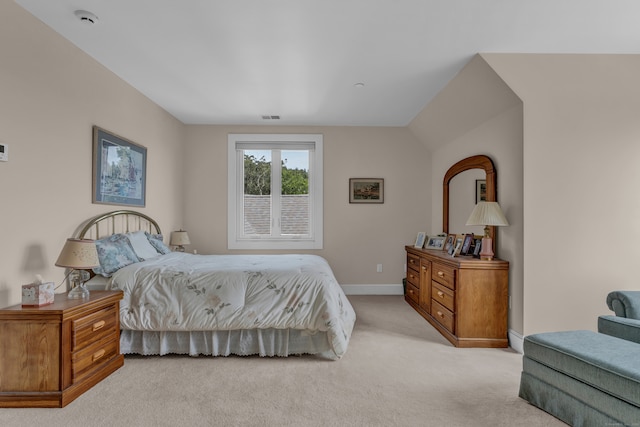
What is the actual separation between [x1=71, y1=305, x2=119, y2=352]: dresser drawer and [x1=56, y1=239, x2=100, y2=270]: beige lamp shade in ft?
1.16

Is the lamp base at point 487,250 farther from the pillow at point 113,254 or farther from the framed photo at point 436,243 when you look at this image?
the pillow at point 113,254

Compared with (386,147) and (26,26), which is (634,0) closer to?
(386,147)

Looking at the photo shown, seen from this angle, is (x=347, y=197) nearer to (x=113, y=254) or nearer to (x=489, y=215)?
(x=489, y=215)

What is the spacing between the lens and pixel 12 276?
2.26m

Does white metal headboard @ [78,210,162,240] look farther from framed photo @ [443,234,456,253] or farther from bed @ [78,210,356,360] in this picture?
framed photo @ [443,234,456,253]

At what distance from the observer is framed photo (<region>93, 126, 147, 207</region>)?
3.11 meters

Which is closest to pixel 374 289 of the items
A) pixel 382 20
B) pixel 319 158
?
pixel 319 158

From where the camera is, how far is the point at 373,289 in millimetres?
5195

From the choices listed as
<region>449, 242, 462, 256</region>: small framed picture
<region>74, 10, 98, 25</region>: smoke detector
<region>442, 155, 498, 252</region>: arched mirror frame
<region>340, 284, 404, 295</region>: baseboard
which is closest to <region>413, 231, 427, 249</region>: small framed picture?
<region>442, 155, 498, 252</region>: arched mirror frame

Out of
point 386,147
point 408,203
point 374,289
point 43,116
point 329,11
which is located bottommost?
point 374,289

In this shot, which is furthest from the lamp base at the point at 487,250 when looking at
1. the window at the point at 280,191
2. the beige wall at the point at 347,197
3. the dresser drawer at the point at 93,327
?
the dresser drawer at the point at 93,327

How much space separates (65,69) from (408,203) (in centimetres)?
438

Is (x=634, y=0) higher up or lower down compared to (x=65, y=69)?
higher up

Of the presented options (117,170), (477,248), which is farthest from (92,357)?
(477,248)
